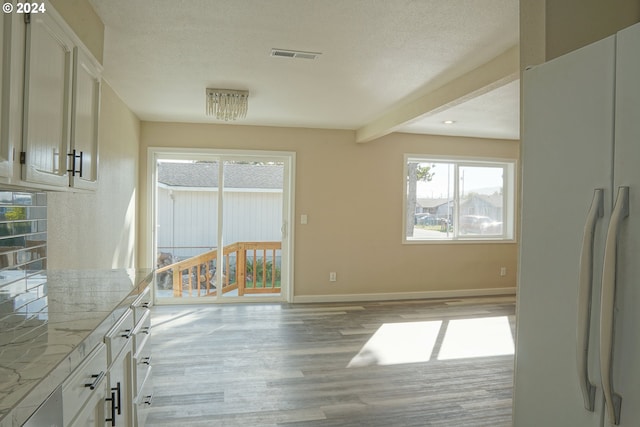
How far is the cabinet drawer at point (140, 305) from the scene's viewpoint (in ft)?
6.80

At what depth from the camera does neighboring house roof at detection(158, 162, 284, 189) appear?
5.52 m

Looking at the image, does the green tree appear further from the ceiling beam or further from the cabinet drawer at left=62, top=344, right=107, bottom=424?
the cabinet drawer at left=62, top=344, right=107, bottom=424

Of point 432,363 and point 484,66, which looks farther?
point 432,363

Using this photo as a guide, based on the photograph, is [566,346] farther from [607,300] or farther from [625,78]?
[625,78]

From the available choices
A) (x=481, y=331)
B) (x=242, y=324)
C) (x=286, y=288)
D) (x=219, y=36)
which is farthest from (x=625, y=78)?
(x=286, y=288)

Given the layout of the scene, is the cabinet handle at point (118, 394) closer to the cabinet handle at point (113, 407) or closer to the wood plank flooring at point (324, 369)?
the cabinet handle at point (113, 407)

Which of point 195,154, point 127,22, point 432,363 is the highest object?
point 127,22

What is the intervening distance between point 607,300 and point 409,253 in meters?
4.96

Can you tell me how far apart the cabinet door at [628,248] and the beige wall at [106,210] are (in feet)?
9.13

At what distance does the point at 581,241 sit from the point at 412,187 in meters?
4.93

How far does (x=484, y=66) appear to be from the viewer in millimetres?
3178

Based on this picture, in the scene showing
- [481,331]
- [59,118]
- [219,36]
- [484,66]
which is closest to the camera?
[59,118]

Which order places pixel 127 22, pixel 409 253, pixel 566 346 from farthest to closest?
pixel 409 253 < pixel 127 22 < pixel 566 346

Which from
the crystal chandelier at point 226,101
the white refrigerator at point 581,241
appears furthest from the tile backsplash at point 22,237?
the white refrigerator at point 581,241
